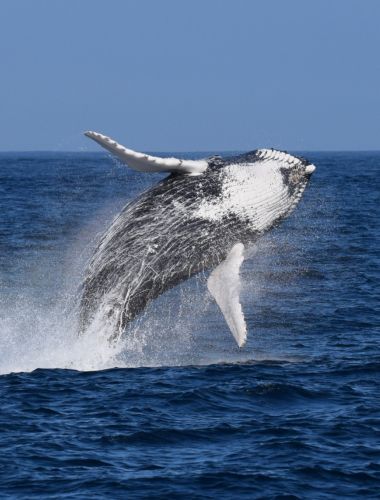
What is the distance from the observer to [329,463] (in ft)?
50.6

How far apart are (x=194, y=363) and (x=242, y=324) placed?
2.88 m

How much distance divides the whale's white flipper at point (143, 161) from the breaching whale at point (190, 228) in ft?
0.37

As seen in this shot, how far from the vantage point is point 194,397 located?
723 inches

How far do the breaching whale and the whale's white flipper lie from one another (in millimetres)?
114

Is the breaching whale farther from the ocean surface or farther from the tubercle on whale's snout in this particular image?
the ocean surface

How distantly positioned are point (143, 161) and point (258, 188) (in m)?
2.37

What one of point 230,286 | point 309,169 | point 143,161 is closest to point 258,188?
point 309,169

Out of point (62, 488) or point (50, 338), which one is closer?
point (62, 488)

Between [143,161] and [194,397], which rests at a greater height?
[143,161]

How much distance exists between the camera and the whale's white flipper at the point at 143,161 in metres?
16.6

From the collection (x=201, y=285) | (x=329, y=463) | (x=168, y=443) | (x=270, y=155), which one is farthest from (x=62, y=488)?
(x=201, y=285)

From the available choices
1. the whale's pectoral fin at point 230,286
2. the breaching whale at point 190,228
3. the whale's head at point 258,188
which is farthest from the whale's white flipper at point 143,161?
the whale's pectoral fin at point 230,286

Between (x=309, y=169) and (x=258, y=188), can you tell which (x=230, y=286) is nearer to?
(x=258, y=188)

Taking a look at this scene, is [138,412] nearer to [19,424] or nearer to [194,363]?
[19,424]
